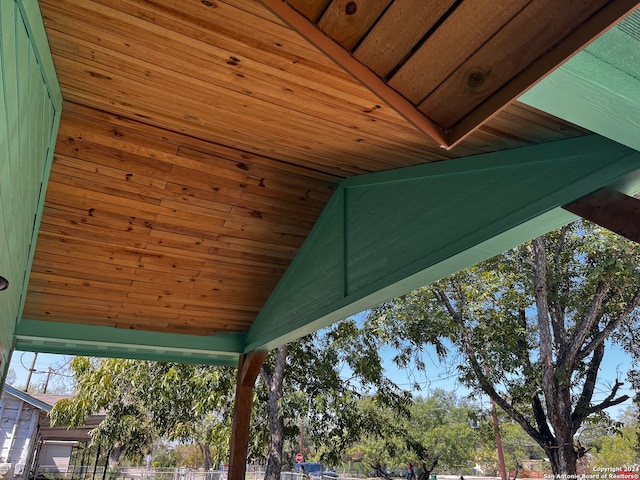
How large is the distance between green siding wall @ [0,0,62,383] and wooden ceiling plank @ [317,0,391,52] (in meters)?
0.84

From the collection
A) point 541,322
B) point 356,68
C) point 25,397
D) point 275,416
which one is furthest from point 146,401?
point 356,68

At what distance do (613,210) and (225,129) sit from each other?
1909 millimetres

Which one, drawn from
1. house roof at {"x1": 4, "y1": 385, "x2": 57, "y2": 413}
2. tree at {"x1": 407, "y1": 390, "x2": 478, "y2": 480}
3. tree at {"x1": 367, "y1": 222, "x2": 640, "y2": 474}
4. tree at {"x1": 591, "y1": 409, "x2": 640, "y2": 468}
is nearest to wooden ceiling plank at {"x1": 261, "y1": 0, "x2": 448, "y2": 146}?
tree at {"x1": 367, "y1": 222, "x2": 640, "y2": 474}

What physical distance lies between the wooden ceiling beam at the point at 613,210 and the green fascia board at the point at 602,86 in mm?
374

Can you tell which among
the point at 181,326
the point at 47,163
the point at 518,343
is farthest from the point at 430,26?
the point at 518,343

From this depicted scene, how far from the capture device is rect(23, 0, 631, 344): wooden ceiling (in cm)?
93

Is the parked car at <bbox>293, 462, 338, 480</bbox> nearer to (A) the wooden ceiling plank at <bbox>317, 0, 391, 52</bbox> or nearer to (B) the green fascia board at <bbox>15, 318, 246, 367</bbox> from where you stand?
(B) the green fascia board at <bbox>15, 318, 246, 367</bbox>

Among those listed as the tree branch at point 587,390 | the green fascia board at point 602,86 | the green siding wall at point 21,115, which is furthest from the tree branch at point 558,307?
the green siding wall at point 21,115

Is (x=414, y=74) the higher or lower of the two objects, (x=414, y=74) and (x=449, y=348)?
the lower

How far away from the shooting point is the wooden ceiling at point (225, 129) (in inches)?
36.4

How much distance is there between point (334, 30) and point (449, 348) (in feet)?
29.7

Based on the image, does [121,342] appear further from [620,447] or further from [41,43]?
[620,447]

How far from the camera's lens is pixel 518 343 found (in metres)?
8.16

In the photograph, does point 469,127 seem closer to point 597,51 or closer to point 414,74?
point 414,74
